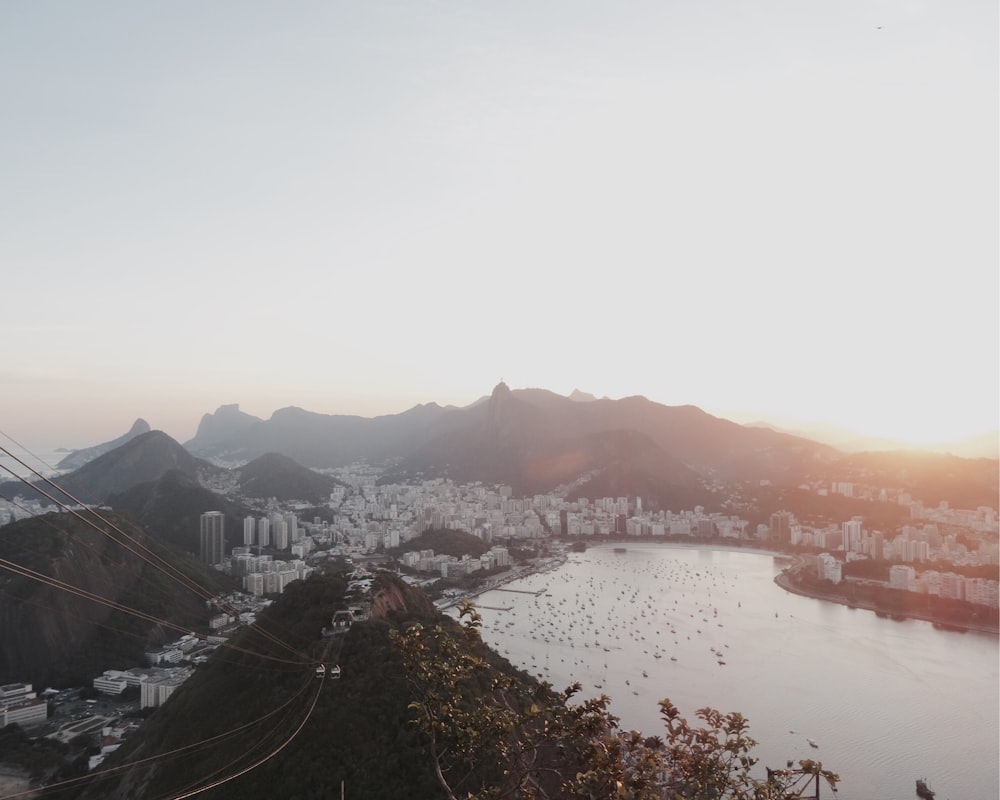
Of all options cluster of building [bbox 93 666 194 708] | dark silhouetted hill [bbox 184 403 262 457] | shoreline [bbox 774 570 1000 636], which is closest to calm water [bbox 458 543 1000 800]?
shoreline [bbox 774 570 1000 636]

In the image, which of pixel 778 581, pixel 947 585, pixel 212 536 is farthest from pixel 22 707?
pixel 947 585

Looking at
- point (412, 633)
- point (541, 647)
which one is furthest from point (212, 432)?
point (412, 633)

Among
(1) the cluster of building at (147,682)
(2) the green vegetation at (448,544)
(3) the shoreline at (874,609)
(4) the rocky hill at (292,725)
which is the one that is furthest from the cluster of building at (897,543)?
(1) the cluster of building at (147,682)

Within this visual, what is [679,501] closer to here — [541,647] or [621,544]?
[621,544]

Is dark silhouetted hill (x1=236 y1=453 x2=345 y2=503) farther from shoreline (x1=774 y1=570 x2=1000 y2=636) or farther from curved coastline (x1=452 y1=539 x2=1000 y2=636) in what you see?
shoreline (x1=774 y1=570 x2=1000 y2=636)

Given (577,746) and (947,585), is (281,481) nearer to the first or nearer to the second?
(947,585)

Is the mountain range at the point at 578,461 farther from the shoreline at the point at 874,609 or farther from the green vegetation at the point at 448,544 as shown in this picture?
the shoreline at the point at 874,609
